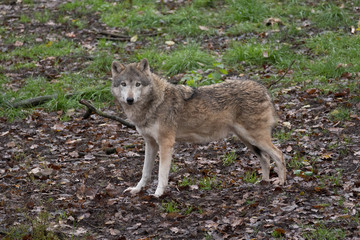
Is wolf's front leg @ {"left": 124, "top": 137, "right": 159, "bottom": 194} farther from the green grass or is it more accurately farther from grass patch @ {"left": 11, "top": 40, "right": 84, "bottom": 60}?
grass patch @ {"left": 11, "top": 40, "right": 84, "bottom": 60}

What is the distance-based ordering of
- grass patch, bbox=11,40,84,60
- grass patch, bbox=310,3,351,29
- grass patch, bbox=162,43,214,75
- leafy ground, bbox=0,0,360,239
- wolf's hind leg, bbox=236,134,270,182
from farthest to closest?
grass patch, bbox=11,40,84,60, grass patch, bbox=310,3,351,29, grass patch, bbox=162,43,214,75, wolf's hind leg, bbox=236,134,270,182, leafy ground, bbox=0,0,360,239

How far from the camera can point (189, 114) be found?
6.37 meters

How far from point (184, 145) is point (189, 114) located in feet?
6.03

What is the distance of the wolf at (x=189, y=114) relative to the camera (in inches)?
241

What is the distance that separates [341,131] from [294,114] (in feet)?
3.88

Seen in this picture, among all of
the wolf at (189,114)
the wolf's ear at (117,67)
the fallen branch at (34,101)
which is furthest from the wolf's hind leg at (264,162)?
the fallen branch at (34,101)

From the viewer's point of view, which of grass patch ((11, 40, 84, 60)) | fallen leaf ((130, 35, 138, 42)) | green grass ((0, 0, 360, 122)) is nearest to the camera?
green grass ((0, 0, 360, 122))

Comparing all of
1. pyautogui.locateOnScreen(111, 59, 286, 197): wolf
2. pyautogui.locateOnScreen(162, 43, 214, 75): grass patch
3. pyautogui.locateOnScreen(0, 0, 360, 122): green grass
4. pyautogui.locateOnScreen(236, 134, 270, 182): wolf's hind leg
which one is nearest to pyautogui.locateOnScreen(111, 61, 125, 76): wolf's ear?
pyautogui.locateOnScreen(111, 59, 286, 197): wolf

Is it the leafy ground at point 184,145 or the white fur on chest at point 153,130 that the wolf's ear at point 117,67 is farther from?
the leafy ground at point 184,145

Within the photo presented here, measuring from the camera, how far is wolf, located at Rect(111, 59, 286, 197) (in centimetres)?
613

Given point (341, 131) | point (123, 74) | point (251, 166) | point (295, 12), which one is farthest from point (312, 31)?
point (123, 74)

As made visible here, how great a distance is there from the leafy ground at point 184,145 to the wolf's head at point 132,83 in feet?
4.07

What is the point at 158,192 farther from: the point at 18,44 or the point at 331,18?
the point at 18,44

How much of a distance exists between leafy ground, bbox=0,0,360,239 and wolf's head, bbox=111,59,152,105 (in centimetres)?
124
